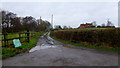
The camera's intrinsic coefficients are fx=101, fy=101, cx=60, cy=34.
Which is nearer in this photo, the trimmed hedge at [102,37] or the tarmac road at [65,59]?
the tarmac road at [65,59]

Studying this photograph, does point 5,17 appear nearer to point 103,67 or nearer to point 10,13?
point 10,13

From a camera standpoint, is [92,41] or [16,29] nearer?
[92,41]

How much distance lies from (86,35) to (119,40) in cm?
397

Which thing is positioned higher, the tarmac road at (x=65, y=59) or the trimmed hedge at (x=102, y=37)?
the trimmed hedge at (x=102, y=37)

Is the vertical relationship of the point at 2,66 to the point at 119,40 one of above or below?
below

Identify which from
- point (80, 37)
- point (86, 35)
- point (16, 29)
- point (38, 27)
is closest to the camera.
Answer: point (86, 35)

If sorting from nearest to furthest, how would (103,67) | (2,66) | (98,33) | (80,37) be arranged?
(103,67) → (2,66) → (98,33) → (80,37)

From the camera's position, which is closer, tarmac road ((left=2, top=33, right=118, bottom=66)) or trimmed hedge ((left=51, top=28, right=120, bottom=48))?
tarmac road ((left=2, top=33, right=118, bottom=66))

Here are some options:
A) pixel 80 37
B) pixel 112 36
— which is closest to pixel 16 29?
pixel 80 37

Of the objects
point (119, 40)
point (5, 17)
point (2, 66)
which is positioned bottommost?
point (2, 66)

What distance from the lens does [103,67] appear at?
4062 millimetres

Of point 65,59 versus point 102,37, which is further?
point 102,37

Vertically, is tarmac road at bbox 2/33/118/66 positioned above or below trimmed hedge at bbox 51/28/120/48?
below

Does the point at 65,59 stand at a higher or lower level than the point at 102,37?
lower
